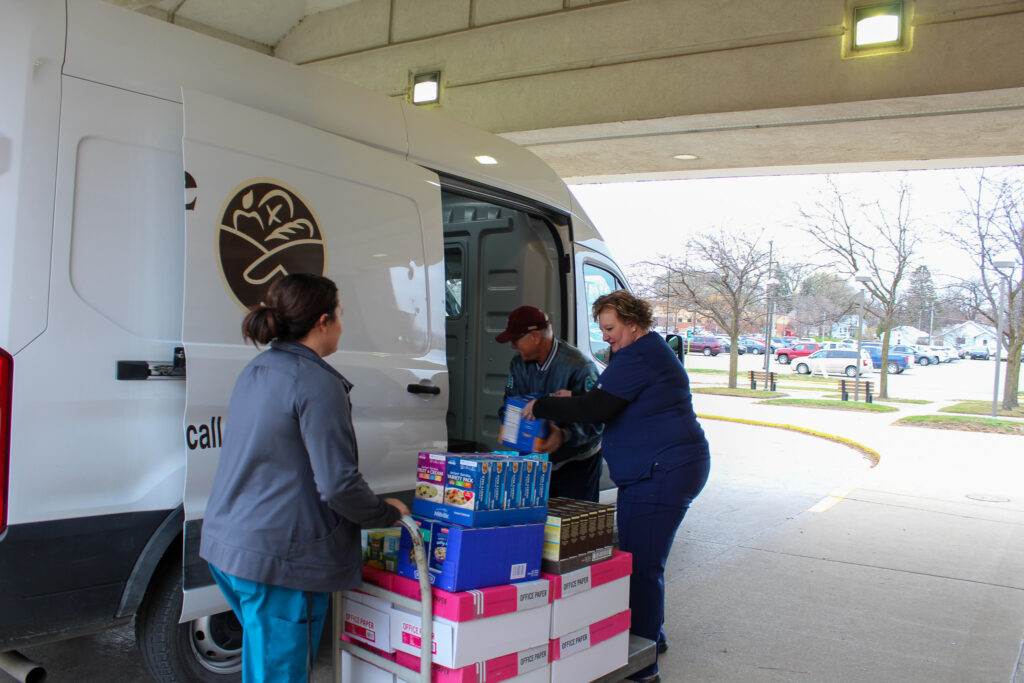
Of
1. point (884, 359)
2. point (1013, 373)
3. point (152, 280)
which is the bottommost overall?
point (1013, 373)

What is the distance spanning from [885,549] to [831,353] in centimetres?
3176

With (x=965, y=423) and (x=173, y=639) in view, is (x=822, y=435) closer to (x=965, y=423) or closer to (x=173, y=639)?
(x=965, y=423)

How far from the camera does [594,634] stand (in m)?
3.28

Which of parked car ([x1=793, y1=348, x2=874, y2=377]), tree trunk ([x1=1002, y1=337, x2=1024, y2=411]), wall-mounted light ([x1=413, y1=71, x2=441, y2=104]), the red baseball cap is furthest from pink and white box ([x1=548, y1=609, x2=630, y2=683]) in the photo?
parked car ([x1=793, y1=348, x2=874, y2=377])

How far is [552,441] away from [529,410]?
0.25 m

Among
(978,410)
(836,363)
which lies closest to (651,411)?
(978,410)

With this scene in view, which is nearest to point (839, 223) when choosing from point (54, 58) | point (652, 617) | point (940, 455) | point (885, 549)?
point (940, 455)

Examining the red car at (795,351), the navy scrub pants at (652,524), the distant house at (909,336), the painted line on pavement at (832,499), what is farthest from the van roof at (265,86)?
the distant house at (909,336)

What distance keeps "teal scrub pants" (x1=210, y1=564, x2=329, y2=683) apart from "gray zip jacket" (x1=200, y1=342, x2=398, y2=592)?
0.26ft

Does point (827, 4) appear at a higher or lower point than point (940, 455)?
higher

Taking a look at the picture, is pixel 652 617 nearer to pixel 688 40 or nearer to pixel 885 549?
pixel 885 549

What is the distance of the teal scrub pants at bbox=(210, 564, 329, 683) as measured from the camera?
258 centimetres

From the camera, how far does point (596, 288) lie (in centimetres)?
584

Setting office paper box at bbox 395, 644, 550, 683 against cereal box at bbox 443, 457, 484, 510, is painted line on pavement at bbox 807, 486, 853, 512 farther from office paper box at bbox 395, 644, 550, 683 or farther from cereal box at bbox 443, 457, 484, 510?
cereal box at bbox 443, 457, 484, 510
